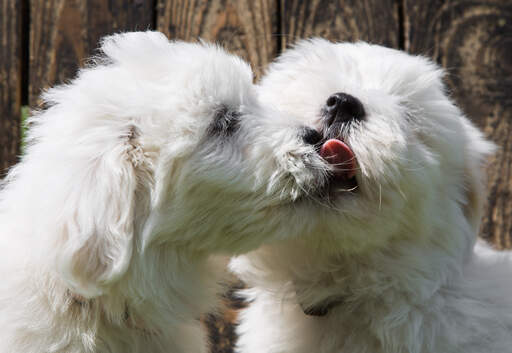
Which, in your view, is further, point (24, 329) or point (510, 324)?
point (510, 324)

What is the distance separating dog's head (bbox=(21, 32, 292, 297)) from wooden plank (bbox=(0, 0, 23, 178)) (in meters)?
1.08

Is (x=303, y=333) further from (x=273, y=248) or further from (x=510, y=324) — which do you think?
(x=510, y=324)

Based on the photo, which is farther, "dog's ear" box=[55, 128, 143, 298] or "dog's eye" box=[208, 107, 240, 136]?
"dog's eye" box=[208, 107, 240, 136]

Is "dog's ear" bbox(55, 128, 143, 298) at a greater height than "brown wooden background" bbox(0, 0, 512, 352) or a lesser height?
lesser

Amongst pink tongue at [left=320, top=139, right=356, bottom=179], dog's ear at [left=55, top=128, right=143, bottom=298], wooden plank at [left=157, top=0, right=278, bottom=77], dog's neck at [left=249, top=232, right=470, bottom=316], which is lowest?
dog's neck at [left=249, top=232, right=470, bottom=316]

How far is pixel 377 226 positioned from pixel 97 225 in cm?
95

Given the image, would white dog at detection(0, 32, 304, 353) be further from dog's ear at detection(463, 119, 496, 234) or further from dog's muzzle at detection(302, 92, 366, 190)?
dog's ear at detection(463, 119, 496, 234)

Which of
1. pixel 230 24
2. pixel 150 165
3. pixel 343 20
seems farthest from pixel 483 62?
pixel 150 165

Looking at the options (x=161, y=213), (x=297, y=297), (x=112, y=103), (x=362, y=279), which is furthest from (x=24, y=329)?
(x=362, y=279)

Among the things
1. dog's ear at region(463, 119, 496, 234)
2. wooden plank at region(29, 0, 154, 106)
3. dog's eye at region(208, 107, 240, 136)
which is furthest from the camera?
wooden plank at region(29, 0, 154, 106)

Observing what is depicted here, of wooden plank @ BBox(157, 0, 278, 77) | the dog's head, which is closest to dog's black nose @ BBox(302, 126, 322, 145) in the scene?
the dog's head

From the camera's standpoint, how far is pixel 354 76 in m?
2.60

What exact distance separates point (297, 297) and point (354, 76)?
2.85 feet

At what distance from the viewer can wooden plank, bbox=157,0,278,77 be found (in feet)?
11.1
